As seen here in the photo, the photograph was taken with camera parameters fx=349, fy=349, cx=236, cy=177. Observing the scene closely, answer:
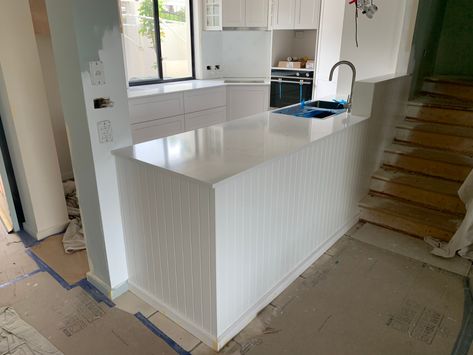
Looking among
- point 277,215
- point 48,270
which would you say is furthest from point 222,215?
point 48,270

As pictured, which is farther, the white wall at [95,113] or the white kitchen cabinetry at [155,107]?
the white kitchen cabinetry at [155,107]

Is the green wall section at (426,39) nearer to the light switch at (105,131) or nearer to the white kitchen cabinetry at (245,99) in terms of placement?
the white kitchen cabinetry at (245,99)

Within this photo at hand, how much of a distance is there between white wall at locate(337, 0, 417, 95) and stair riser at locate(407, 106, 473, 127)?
1.41 feet

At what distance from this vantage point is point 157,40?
4.67 meters

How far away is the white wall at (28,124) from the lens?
226cm

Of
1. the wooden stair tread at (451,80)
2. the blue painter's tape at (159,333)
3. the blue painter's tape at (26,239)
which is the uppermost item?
the wooden stair tread at (451,80)

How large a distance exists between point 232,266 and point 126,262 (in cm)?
77

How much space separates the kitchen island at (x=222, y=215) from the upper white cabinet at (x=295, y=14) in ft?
8.91

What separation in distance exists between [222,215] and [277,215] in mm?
513

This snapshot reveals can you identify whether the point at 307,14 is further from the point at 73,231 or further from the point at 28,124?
the point at 73,231

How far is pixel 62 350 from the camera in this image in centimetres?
175

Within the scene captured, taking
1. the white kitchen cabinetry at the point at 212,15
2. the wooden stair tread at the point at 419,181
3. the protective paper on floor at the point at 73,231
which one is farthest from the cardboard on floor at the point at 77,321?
the white kitchen cabinetry at the point at 212,15

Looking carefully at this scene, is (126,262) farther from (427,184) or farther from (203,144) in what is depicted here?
(427,184)

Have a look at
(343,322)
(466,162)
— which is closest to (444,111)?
(466,162)
